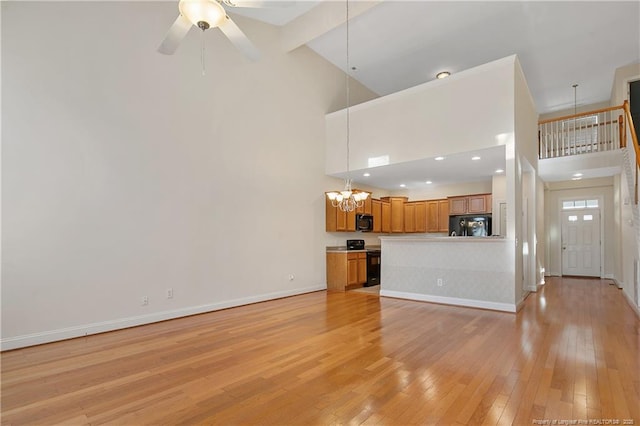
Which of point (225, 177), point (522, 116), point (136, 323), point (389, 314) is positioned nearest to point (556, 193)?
point (522, 116)

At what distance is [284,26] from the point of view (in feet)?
21.4

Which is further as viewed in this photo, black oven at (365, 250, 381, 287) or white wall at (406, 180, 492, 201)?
white wall at (406, 180, 492, 201)

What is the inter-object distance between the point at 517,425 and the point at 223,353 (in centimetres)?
258

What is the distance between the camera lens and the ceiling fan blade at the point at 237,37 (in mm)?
2751

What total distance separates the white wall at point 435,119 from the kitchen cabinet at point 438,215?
316 centimetres

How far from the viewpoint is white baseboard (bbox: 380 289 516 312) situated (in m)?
5.04

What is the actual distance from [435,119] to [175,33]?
4.53m

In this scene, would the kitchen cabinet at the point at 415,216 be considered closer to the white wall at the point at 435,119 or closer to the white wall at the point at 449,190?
the white wall at the point at 449,190

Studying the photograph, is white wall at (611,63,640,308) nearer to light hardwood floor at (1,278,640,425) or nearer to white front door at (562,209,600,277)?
white front door at (562,209,600,277)

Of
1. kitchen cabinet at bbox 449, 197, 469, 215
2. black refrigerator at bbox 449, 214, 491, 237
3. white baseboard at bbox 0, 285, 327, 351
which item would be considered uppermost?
kitchen cabinet at bbox 449, 197, 469, 215

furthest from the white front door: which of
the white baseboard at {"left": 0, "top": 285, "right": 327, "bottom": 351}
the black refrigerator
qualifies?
the white baseboard at {"left": 0, "top": 285, "right": 327, "bottom": 351}

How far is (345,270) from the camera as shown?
23.0 feet

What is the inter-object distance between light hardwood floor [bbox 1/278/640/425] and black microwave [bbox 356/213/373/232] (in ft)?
11.3

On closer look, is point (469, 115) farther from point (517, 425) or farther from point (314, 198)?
point (517, 425)
